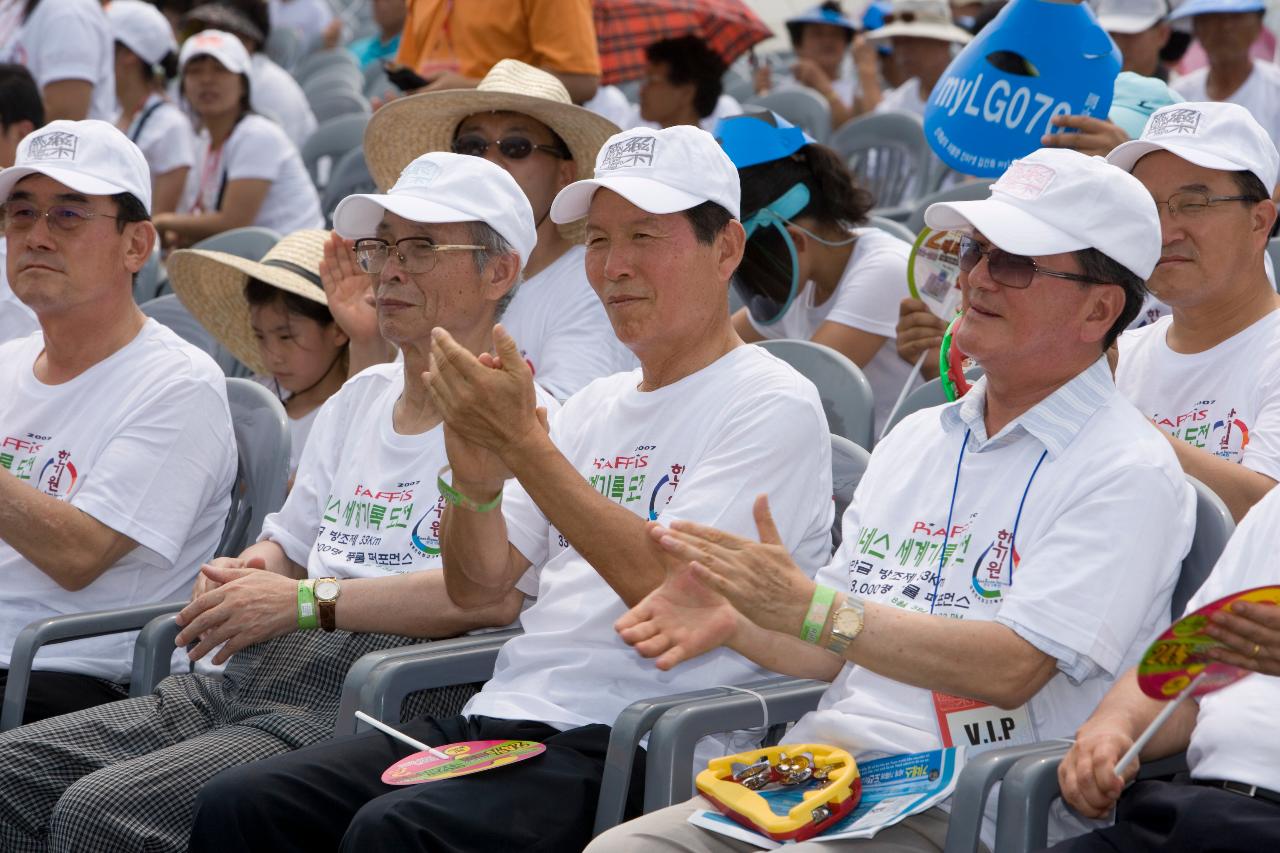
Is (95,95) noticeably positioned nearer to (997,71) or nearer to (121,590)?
(121,590)

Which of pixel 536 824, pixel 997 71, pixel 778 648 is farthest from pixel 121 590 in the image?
pixel 997 71

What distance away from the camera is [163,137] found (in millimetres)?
7020

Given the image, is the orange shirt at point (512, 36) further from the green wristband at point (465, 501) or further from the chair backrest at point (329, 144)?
the green wristband at point (465, 501)

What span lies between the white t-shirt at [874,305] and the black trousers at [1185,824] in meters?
1.90

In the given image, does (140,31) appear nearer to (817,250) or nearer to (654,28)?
(654,28)

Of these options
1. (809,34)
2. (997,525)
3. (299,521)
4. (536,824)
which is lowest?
(536,824)

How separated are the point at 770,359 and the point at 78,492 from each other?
1.56 m

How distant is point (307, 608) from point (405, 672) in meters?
0.33

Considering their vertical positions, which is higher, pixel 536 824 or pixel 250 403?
pixel 250 403

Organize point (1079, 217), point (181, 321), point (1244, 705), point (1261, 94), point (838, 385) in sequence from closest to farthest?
1. point (1244, 705)
2. point (1079, 217)
3. point (838, 385)
4. point (181, 321)
5. point (1261, 94)

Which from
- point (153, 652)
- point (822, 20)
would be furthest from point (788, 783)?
point (822, 20)

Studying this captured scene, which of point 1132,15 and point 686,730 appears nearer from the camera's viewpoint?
point 686,730

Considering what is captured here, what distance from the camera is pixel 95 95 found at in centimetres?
681

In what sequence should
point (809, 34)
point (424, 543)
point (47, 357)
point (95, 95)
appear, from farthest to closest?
point (809, 34)
point (95, 95)
point (47, 357)
point (424, 543)
